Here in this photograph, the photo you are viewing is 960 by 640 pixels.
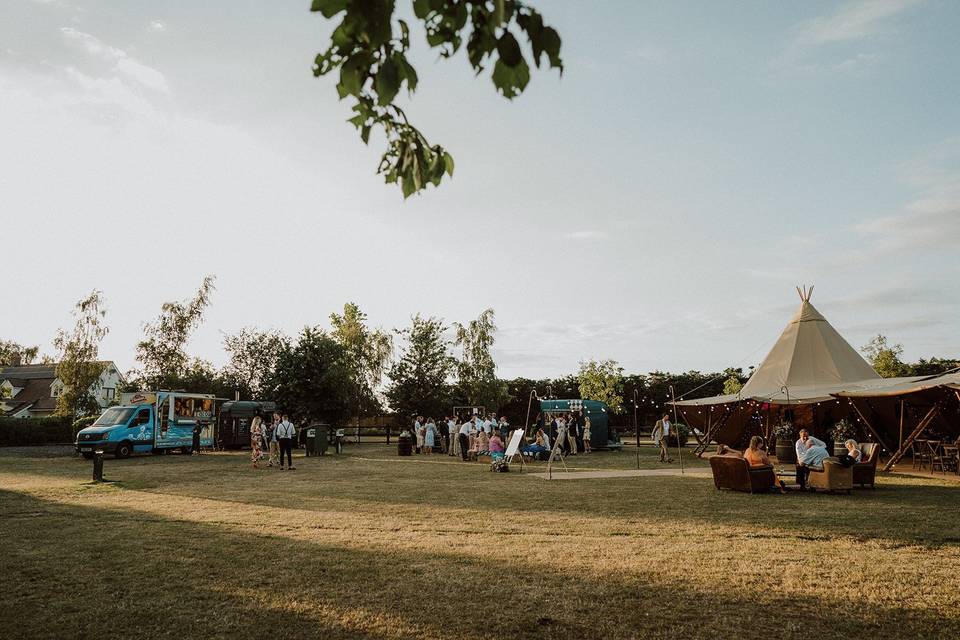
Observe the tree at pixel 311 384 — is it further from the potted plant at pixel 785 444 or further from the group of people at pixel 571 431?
the potted plant at pixel 785 444

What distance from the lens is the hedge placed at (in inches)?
1335

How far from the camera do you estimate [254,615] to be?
15.9ft

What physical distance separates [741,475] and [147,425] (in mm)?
21479

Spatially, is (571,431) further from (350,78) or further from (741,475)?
(350,78)

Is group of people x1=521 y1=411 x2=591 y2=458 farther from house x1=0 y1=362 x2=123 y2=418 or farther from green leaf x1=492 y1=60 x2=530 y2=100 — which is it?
house x1=0 y1=362 x2=123 y2=418

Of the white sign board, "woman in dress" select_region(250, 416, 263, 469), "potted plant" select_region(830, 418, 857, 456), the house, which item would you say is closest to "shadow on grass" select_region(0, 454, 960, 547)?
the white sign board

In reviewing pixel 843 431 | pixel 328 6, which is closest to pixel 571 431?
pixel 843 431

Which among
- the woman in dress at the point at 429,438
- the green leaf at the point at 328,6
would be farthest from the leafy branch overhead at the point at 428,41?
the woman in dress at the point at 429,438

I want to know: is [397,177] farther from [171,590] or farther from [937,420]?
[937,420]

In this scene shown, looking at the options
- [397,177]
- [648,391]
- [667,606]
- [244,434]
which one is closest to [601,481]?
[667,606]

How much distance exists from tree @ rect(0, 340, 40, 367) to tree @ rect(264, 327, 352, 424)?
48.5m

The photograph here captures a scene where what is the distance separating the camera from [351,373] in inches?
1516

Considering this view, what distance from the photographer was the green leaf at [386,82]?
2.49m

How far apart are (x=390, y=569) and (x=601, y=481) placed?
9474 mm
